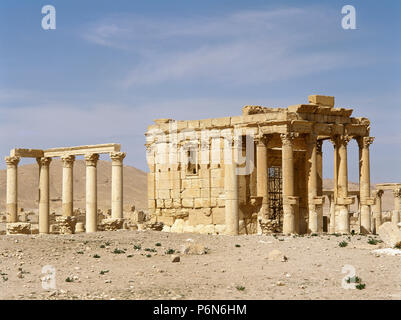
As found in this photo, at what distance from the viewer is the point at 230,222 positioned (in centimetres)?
3322

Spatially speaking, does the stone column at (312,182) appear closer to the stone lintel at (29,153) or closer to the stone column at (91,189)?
the stone column at (91,189)

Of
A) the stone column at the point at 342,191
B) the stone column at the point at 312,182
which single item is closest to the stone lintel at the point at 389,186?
the stone column at the point at 342,191

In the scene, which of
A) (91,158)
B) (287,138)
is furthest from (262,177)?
(91,158)

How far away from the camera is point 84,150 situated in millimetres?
39656

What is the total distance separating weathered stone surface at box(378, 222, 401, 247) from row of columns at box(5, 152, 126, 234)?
17.2m

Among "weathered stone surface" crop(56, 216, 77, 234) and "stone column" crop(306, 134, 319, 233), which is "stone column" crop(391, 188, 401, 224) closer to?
"stone column" crop(306, 134, 319, 233)

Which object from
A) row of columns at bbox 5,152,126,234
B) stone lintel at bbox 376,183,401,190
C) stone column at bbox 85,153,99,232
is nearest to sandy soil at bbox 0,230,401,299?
row of columns at bbox 5,152,126,234

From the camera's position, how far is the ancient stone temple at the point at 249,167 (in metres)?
35.1

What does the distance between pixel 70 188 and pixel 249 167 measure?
11151mm

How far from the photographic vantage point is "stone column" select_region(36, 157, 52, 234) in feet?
139

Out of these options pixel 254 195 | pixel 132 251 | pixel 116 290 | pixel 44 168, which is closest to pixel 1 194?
pixel 44 168

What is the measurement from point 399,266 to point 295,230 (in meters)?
14.9

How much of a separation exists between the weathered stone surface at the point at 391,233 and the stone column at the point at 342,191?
12.3 metres

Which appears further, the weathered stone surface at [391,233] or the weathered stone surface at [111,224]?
the weathered stone surface at [111,224]
